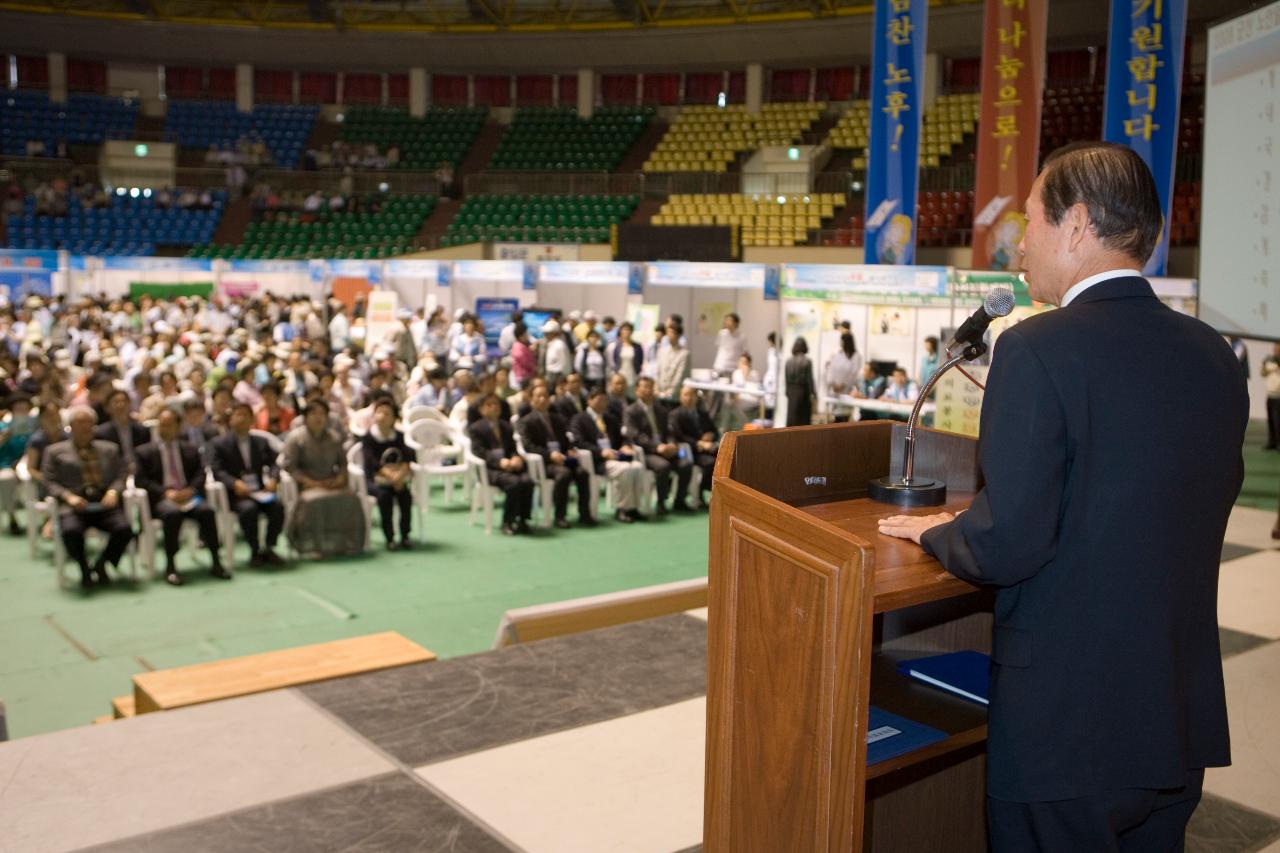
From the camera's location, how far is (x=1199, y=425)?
161 centimetres

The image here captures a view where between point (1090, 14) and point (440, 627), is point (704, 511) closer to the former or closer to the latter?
point (440, 627)

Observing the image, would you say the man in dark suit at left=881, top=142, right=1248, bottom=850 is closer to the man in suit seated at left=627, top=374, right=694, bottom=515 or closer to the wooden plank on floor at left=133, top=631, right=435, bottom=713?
the wooden plank on floor at left=133, top=631, right=435, bottom=713

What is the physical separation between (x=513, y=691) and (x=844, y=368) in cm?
847

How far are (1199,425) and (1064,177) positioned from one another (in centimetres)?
42

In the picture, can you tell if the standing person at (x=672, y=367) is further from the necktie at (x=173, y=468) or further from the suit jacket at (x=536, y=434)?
the necktie at (x=173, y=468)

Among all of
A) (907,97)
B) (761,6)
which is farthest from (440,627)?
(761,6)

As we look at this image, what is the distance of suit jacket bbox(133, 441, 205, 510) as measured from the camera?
739 cm

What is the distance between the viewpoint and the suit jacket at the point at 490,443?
9.02 m

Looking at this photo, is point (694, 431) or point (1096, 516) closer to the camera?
point (1096, 516)

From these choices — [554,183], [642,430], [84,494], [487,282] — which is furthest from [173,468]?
[554,183]

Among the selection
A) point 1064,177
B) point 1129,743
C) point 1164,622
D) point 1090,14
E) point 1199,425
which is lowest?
point 1129,743

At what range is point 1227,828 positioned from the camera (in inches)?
113

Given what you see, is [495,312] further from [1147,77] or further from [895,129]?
[1147,77]

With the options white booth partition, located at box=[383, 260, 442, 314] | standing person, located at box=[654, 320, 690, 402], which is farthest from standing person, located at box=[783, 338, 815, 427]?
white booth partition, located at box=[383, 260, 442, 314]
